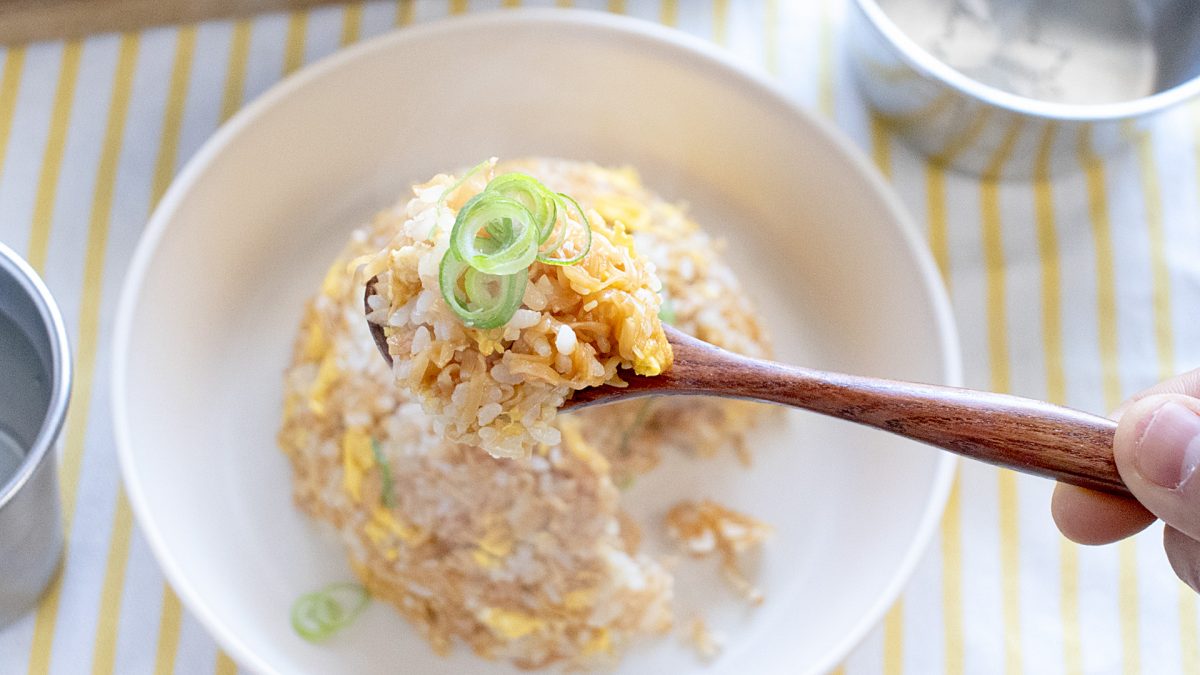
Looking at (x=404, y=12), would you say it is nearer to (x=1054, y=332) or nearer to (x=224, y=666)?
(x=224, y=666)

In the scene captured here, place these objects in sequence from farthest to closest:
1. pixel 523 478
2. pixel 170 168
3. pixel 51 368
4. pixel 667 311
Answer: pixel 170 168 < pixel 667 311 < pixel 523 478 < pixel 51 368

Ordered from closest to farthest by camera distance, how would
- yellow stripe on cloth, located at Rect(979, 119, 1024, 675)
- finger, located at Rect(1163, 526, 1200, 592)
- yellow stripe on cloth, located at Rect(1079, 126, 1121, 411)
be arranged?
finger, located at Rect(1163, 526, 1200, 592) → yellow stripe on cloth, located at Rect(979, 119, 1024, 675) → yellow stripe on cloth, located at Rect(1079, 126, 1121, 411)

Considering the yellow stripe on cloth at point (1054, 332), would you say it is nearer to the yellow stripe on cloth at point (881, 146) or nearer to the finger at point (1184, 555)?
the yellow stripe on cloth at point (881, 146)

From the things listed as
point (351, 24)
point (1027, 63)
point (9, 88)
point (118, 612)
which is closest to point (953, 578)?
point (1027, 63)

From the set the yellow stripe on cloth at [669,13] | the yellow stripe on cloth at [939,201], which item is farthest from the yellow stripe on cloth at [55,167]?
the yellow stripe on cloth at [939,201]

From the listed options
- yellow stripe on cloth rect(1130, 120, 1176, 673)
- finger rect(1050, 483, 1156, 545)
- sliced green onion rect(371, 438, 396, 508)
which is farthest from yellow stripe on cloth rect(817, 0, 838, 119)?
sliced green onion rect(371, 438, 396, 508)

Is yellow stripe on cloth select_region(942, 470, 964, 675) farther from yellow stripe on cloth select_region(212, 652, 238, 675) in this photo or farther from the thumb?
yellow stripe on cloth select_region(212, 652, 238, 675)
